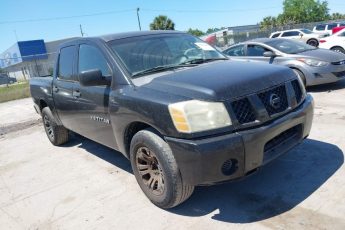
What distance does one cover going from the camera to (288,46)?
940 centimetres

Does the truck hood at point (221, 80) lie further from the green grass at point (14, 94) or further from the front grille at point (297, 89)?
the green grass at point (14, 94)

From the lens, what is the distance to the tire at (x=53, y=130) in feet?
20.8

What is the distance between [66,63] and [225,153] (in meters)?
3.30

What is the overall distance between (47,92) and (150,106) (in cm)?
327

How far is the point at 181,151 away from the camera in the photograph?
3.12 metres

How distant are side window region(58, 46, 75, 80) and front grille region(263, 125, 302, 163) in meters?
3.02

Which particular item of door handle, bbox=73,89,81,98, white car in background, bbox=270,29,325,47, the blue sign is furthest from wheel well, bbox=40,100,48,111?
the blue sign

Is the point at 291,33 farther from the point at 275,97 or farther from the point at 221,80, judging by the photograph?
the point at 221,80

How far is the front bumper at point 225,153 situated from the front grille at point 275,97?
0.34 ft

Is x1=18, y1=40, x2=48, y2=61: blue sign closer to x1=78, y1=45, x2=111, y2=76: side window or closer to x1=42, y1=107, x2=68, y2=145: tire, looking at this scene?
x1=42, y1=107, x2=68, y2=145: tire

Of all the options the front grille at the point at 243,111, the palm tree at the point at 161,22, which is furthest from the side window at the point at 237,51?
the palm tree at the point at 161,22

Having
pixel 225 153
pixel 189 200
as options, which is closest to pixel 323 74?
pixel 189 200

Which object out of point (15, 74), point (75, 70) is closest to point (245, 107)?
point (75, 70)

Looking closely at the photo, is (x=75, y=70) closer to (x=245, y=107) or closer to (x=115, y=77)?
(x=115, y=77)
